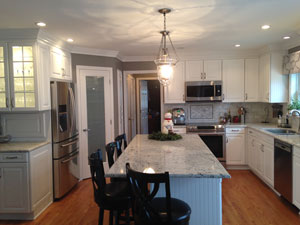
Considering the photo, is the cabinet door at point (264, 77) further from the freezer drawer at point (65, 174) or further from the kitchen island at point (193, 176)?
the freezer drawer at point (65, 174)

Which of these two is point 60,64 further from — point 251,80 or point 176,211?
point 251,80

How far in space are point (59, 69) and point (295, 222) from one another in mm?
3876

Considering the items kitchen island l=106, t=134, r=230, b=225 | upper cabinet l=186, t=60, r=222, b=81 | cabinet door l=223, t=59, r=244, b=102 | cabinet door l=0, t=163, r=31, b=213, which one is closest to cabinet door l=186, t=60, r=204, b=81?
upper cabinet l=186, t=60, r=222, b=81

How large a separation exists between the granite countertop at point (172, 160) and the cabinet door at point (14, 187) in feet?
4.58

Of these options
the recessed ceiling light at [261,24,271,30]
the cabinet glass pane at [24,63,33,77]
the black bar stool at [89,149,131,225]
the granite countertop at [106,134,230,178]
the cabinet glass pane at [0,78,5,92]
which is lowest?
the black bar stool at [89,149,131,225]

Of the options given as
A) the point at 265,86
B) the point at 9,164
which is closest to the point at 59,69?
the point at 9,164

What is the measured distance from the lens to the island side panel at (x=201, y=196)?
7.09 ft

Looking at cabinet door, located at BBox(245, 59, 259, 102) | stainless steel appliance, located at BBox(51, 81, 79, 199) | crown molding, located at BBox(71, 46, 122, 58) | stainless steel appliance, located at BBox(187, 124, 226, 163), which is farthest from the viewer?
cabinet door, located at BBox(245, 59, 259, 102)

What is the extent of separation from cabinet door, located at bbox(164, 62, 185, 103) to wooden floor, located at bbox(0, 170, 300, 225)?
6.76 feet

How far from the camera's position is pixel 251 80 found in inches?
202

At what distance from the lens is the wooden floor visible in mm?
2961

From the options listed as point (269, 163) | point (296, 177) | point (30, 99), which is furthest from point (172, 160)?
point (269, 163)

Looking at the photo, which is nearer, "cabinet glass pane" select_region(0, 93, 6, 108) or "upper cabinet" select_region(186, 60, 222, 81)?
"cabinet glass pane" select_region(0, 93, 6, 108)

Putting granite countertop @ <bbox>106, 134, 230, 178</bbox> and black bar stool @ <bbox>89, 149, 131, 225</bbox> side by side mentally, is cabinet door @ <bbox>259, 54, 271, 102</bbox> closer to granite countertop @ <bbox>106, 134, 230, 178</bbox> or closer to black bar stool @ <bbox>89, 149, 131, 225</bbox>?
granite countertop @ <bbox>106, 134, 230, 178</bbox>
